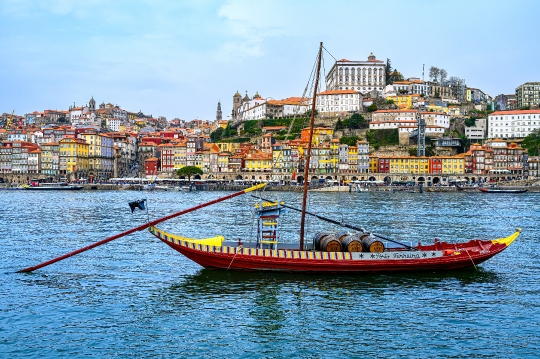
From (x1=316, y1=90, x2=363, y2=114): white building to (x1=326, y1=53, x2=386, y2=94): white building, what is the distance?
8773 millimetres

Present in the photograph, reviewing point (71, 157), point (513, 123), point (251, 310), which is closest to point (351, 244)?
point (251, 310)

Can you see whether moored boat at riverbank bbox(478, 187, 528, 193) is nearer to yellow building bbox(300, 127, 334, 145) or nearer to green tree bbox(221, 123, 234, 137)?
yellow building bbox(300, 127, 334, 145)

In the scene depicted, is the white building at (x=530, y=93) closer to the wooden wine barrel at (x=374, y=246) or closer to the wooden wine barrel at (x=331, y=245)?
the wooden wine barrel at (x=374, y=246)

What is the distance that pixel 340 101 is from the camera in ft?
430

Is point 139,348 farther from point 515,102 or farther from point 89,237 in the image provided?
point 515,102

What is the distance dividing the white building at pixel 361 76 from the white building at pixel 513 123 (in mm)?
26541

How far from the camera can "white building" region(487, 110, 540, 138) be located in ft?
405

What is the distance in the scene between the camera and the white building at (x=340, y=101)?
130250 millimetres

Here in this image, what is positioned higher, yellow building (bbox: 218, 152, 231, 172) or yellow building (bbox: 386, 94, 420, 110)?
yellow building (bbox: 386, 94, 420, 110)

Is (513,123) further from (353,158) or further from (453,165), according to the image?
(353,158)

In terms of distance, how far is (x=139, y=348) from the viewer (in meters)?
15.5

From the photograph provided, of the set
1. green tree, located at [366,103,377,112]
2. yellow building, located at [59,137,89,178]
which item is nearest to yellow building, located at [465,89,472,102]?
green tree, located at [366,103,377,112]

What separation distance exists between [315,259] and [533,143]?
105515 mm

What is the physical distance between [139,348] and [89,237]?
20915mm
